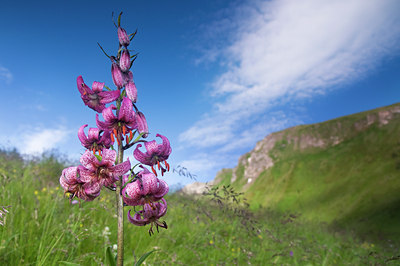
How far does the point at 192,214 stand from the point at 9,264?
13.5 ft

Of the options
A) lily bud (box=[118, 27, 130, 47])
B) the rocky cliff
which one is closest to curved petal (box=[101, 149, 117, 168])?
lily bud (box=[118, 27, 130, 47])

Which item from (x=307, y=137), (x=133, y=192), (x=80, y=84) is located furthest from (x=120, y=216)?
(x=307, y=137)

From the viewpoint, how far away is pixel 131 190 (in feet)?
4.74

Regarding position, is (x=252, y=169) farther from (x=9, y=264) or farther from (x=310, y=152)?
(x=9, y=264)

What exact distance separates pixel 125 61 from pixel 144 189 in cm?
76

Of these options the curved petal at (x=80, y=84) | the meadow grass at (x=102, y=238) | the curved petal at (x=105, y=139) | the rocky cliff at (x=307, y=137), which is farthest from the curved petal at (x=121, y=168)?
the rocky cliff at (x=307, y=137)

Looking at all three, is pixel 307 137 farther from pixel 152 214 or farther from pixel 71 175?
pixel 71 175

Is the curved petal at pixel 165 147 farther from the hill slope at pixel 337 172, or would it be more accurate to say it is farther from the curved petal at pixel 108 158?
the hill slope at pixel 337 172

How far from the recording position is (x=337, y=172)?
50.9 feet

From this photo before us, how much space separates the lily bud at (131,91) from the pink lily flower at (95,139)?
263 millimetres

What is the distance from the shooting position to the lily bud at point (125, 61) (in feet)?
5.42

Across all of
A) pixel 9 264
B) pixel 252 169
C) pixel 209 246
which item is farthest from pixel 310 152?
pixel 9 264

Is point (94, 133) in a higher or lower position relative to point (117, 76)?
lower

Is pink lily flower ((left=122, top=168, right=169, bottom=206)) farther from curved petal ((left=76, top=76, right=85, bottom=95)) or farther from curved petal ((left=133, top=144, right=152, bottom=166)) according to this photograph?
curved petal ((left=76, top=76, right=85, bottom=95))
